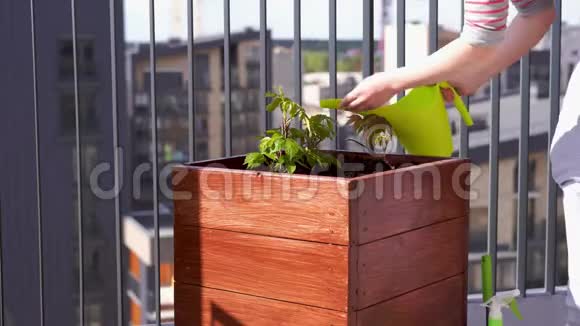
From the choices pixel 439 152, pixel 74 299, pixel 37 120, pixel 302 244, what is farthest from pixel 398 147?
pixel 74 299

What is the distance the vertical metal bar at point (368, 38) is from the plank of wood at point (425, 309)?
0.52 m

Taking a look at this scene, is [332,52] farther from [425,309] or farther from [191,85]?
[425,309]

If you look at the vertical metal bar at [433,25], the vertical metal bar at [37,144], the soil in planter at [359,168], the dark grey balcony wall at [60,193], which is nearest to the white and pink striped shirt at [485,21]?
the soil in planter at [359,168]

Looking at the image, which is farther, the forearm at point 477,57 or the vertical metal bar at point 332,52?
the vertical metal bar at point 332,52

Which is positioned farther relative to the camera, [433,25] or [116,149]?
[433,25]

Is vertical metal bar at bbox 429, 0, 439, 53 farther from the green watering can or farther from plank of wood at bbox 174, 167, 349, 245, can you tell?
plank of wood at bbox 174, 167, 349, 245

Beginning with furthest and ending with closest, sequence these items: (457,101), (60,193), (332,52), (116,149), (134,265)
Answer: (134,265), (60,193), (332,52), (116,149), (457,101)

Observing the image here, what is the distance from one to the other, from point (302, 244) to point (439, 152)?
39cm

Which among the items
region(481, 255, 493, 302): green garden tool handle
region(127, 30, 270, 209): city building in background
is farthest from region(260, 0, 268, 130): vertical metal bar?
region(127, 30, 270, 209): city building in background

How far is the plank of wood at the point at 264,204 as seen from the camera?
1.21 meters

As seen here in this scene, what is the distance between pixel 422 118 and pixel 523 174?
1.81ft

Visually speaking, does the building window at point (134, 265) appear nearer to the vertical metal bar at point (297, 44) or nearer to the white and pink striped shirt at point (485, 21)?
the vertical metal bar at point (297, 44)

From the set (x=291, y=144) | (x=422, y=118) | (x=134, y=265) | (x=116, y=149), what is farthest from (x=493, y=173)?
(x=134, y=265)

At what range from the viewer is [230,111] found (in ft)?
5.42
